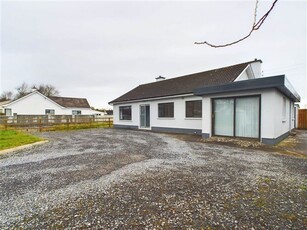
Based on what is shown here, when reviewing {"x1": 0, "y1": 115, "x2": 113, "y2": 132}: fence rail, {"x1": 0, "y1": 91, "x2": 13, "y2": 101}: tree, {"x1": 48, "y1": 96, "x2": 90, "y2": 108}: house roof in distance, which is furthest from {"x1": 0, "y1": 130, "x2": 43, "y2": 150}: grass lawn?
{"x1": 0, "y1": 91, "x2": 13, "y2": 101}: tree

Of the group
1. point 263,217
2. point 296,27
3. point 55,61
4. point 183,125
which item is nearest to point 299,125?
point 183,125

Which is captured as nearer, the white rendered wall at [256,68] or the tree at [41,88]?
the white rendered wall at [256,68]

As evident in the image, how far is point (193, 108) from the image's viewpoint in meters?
11.7

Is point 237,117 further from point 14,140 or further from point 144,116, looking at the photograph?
point 14,140

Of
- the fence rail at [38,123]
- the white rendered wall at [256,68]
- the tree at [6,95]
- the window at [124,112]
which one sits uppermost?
the tree at [6,95]

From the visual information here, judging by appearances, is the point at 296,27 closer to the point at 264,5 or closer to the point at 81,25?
the point at 264,5

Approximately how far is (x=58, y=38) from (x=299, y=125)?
23.4m

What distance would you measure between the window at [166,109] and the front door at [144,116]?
1687 millimetres

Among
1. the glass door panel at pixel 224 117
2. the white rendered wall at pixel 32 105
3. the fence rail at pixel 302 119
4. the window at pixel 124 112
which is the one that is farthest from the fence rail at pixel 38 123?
the fence rail at pixel 302 119

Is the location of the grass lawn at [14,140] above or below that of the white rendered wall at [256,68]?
below

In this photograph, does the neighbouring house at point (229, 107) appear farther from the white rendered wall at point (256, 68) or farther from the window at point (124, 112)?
the window at point (124, 112)

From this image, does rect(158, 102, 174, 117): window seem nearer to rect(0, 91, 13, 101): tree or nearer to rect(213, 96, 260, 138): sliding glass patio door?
rect(213, 96, 260, 138): sliding glass patio door

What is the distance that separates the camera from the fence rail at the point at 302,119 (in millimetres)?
16812

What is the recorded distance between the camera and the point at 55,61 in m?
16.5
